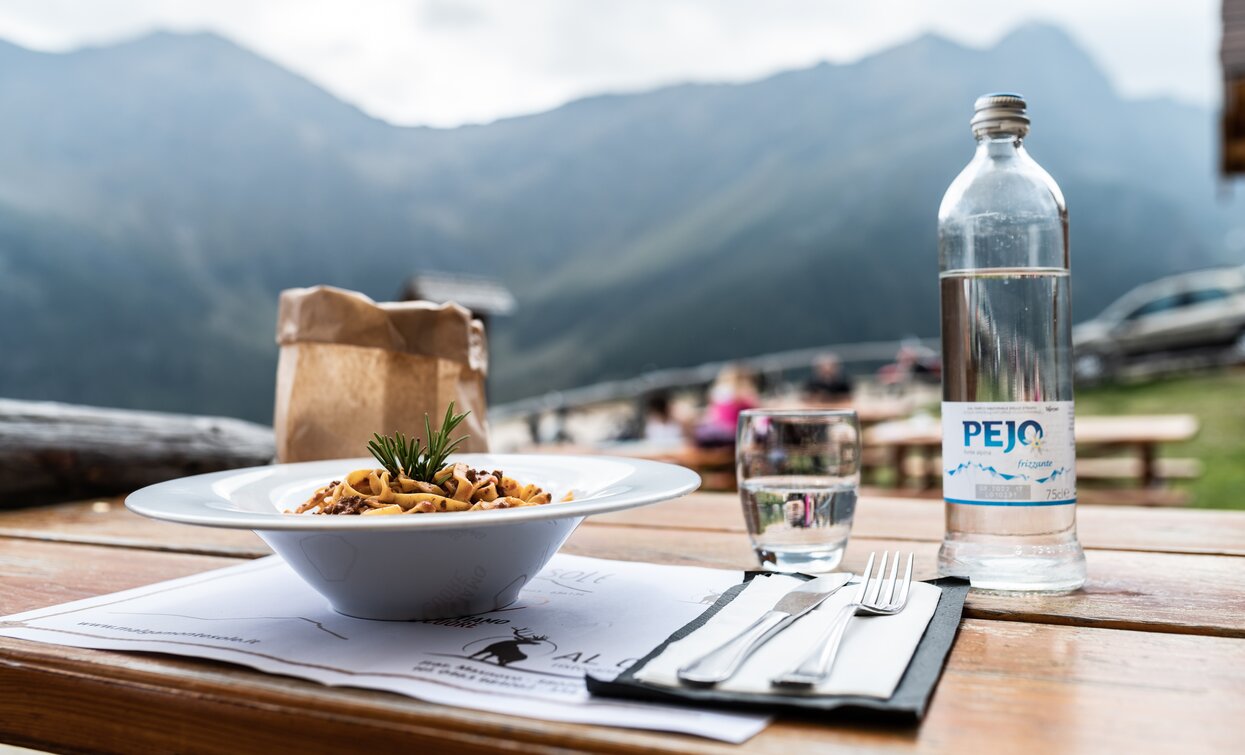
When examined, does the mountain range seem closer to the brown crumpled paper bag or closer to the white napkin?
the brown crumpled paper bag

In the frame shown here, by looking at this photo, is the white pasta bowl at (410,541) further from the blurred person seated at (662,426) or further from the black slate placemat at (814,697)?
the blurred person seated at (662,426)

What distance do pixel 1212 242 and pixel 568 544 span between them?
82.3 ft

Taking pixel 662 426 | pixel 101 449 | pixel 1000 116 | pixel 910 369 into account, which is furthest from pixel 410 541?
pixel 910 369

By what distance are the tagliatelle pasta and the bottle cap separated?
1.51 ft

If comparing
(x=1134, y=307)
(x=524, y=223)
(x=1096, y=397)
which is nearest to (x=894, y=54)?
(x=524, y=223)

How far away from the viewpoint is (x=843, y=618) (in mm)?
585

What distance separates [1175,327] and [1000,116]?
11731mm

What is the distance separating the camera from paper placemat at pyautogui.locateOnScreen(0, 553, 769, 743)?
490 millimetres

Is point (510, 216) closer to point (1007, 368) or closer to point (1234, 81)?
point (1234, 81)

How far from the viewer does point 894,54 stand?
87.9 feet

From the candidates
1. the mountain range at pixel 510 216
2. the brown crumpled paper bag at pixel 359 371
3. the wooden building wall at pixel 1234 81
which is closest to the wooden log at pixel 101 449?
the brown crumpled paper bag at pixel 359 371

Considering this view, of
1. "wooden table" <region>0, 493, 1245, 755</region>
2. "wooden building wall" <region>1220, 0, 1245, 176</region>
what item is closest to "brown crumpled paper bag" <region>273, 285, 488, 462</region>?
"wooden table" <region>0, 493, 1245, 755</region>

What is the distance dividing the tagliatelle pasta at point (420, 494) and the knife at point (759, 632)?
19 cm

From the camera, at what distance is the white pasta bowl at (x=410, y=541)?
53 centimetres
